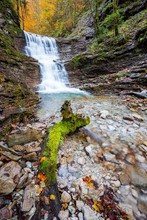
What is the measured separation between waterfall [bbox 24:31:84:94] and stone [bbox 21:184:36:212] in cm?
719

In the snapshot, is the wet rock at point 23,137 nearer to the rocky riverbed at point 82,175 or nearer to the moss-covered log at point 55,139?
the rocky riverbed at point 82,175

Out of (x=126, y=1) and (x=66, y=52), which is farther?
(x=66, y=52)

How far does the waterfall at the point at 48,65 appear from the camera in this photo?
9.30 meters

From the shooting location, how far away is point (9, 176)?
159 centimetres

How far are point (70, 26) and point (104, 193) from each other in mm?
26028

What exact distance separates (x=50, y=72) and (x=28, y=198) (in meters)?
10.5

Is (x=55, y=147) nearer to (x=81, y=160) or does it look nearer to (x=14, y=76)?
(x=81, y=160)

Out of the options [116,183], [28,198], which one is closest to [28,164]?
[28,198]

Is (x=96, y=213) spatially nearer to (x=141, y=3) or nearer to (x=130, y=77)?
(x=130, y=77)

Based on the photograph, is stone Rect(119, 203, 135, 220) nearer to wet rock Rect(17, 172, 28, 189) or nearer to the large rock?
the large rock

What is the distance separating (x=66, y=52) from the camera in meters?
14.4

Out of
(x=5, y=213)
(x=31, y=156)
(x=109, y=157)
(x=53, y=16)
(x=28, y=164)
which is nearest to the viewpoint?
(x=5, y=213)

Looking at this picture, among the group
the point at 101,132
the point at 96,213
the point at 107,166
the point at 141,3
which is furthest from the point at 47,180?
the point at 141,3

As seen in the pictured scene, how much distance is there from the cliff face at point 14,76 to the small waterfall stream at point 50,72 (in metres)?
0.69
